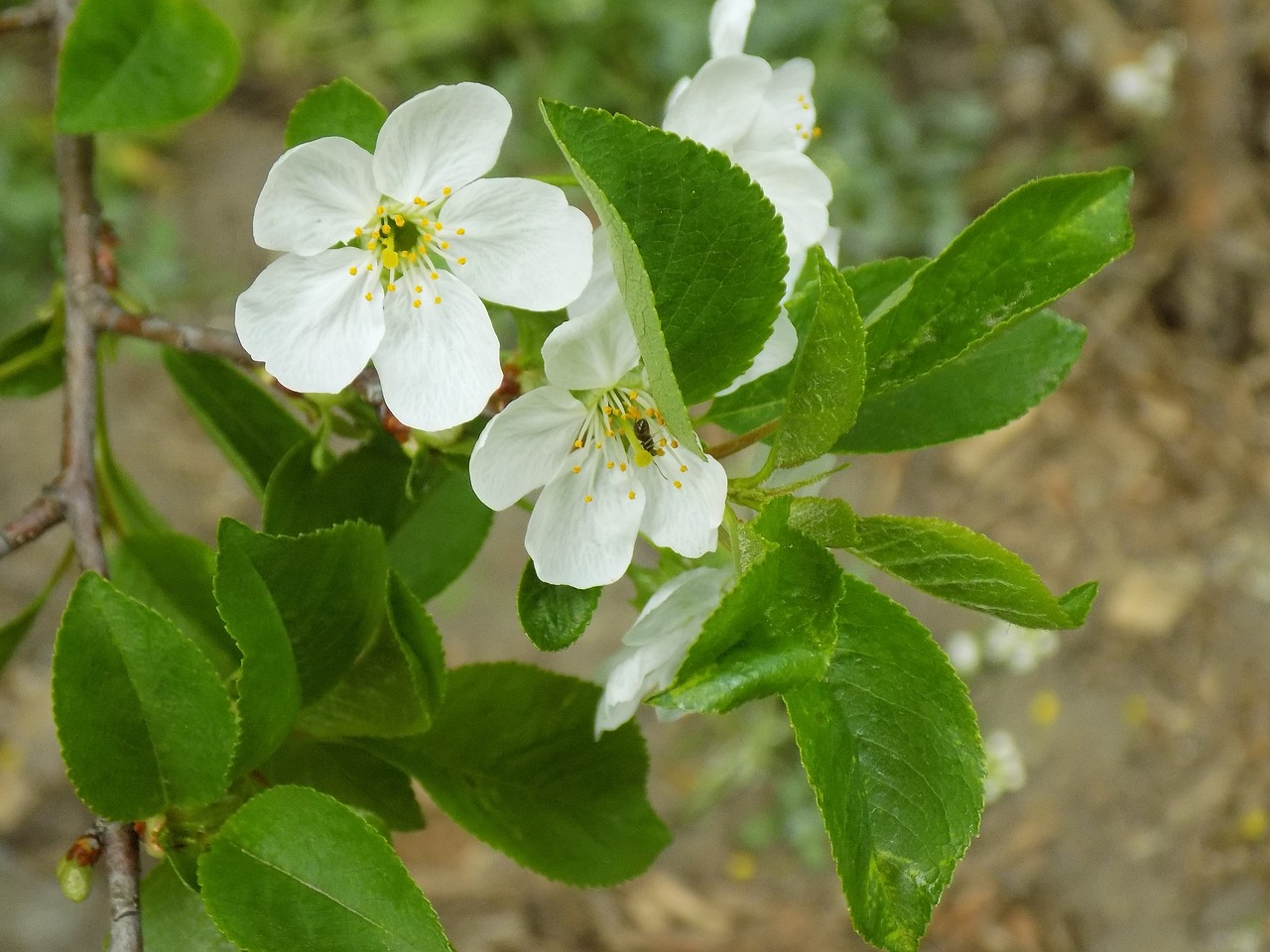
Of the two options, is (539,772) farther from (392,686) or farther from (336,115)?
(336,115)

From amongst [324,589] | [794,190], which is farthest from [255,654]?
[794,190]

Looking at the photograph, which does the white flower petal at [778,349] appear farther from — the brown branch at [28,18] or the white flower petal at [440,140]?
the brown branch at [28,18]

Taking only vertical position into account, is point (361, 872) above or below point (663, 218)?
below

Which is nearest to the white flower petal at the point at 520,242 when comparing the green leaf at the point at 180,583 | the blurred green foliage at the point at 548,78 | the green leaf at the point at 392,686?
the green leaf at the point at 392,686

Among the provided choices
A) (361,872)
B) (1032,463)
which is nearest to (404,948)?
(361,872)

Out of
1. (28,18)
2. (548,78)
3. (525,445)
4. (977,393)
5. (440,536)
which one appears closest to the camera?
(525,445)

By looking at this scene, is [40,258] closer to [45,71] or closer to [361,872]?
[45,71]

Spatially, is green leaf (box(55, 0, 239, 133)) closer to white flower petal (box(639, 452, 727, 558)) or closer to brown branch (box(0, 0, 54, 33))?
brown branch (box(0, 0, 54, 33))
